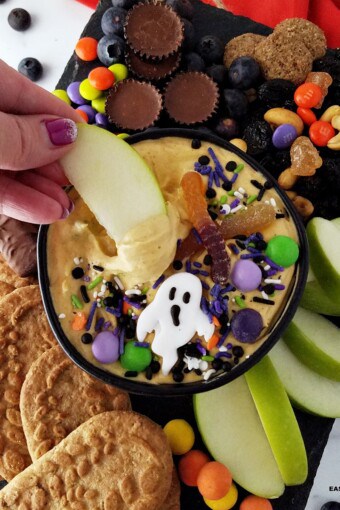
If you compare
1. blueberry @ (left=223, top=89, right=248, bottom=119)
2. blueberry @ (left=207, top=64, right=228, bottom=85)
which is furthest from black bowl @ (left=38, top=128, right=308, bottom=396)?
blueberry @ (left=207, top=64, right=228, bottom=85)

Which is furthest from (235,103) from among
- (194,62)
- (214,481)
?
(214,481)

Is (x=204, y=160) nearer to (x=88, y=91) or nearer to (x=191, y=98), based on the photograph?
(x=191, y=98)

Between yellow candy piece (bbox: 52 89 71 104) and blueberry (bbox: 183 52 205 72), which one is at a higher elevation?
blueberry (bbox: 183 52 205 72)

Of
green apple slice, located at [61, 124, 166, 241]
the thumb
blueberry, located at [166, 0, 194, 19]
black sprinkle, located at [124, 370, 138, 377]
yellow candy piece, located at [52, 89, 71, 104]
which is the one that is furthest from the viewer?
yellow candy piece, located at [52, 89, 71, 104]

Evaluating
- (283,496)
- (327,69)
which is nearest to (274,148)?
(327,69)

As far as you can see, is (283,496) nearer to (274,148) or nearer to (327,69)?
(274,148)

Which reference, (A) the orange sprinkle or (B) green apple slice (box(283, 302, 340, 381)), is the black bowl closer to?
(A) the orange sprinkle

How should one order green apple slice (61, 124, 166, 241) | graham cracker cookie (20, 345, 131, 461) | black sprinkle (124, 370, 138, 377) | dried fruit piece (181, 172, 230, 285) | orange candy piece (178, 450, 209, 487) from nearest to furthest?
green apple slice (61, 124, 166, 241), dried fruit piece (181, 172, 230, 285), black sprinkle (124, 370, 138, 377), graham cracker cookie (20, 345, 131, 461), orange candy piece (178, 450, 209, 487)
